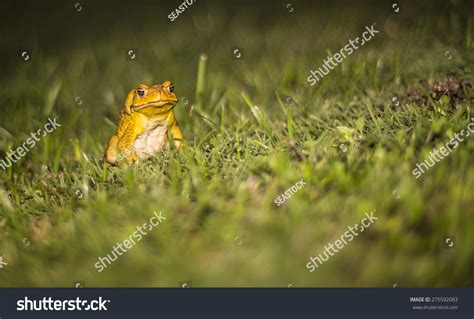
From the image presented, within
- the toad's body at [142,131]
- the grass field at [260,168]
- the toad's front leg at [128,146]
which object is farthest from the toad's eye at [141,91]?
the grass field at [260,168]

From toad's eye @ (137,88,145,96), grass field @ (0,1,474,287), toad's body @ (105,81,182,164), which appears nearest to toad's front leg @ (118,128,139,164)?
toad's body @ (105,81,182,164)

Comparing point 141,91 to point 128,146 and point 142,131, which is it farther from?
point 128,146

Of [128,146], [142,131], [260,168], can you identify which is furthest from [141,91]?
[260,168]

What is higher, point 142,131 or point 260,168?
point 142,131

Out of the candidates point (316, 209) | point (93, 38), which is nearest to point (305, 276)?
point (316, 209)

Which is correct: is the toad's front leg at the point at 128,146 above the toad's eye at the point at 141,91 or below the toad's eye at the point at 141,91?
below

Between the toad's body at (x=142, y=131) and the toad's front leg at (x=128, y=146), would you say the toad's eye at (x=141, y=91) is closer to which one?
the toad's body at (x=142, y=131)

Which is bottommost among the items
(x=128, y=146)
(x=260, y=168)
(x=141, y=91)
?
(x=260, y=168)
